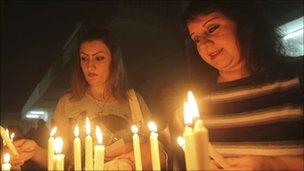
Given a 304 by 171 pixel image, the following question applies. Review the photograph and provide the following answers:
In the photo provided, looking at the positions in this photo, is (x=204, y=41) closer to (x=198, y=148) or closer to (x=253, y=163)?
(x=253, y=163)

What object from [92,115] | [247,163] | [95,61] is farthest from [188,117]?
[95,61]

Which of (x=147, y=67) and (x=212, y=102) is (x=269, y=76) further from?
(x=147, y=67)

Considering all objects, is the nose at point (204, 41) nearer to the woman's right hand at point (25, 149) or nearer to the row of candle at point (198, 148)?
the woman's right hand at point (25, 149)

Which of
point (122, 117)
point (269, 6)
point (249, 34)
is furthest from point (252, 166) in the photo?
point (269, 6)

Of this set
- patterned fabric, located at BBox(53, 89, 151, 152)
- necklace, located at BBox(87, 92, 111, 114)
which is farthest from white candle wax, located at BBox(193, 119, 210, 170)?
necklace, located at BBox(87, 92, 111, 114)

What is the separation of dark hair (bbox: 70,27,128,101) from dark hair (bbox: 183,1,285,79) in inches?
32.4

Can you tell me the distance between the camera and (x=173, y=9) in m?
7.99

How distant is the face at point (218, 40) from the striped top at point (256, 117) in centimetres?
16

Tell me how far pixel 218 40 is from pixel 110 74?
1.10 metres

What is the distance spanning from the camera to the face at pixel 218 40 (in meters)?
2.41

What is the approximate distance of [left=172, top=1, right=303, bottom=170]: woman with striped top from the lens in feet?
6.75

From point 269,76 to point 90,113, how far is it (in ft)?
4.78

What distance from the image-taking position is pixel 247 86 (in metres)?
2.31

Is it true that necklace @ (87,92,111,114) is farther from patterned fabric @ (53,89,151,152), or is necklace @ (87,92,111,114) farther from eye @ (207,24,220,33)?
eye @ (207,24,220,33)
